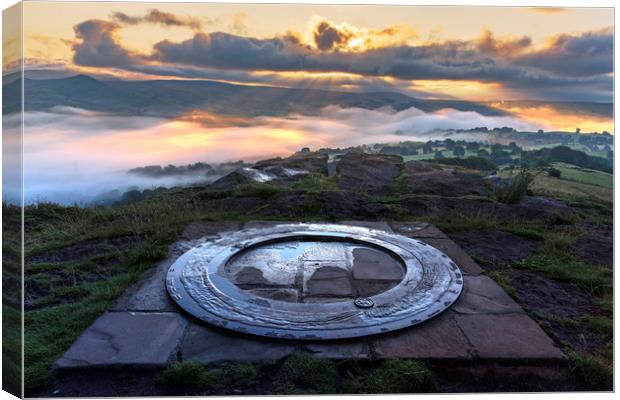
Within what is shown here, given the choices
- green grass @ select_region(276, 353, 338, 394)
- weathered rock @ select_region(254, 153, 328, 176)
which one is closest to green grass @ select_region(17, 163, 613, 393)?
green grass @ select_region(276, 353, 338, 394)

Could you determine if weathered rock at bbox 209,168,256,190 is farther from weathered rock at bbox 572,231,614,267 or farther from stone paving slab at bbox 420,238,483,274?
weathered rock at bbox 572,231,614,267

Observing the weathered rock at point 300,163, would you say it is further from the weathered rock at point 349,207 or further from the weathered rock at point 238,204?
the weathered rock at point 349,207

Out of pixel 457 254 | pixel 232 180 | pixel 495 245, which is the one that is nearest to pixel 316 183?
Result: pixel 232 180

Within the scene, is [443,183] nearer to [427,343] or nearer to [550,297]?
[550,297]

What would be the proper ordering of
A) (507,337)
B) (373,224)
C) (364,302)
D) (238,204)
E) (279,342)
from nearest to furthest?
(279,342)
(507,337)
(364,302)
(373,224)
(238,204)

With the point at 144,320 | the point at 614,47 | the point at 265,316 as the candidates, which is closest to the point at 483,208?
the point at 614,47

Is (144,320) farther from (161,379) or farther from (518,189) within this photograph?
(518,189)
